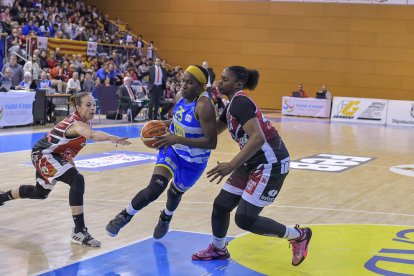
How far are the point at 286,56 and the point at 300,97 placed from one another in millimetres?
3503

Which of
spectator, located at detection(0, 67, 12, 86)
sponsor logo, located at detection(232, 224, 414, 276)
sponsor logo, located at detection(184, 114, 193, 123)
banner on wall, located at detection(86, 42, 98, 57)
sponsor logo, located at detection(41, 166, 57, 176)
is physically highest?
banner on wall, located at detection(86, 42, 98, 57)

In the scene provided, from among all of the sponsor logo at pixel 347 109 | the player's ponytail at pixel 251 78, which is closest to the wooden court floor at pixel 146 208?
the player's ponytail at pixel 251 78

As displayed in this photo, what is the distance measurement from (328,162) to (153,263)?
8.63 meters

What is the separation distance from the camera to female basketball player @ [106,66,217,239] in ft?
19.6

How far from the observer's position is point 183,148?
6391 millimetres

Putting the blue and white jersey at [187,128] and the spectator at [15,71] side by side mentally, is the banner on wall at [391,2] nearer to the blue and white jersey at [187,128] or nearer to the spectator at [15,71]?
the spectator at [15,71]

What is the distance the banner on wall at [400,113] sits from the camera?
27.5 metres

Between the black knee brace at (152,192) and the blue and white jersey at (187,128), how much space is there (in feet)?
1.05

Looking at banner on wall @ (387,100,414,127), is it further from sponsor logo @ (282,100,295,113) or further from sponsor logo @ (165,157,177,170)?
sponsor logo @ (165,157,177,170)

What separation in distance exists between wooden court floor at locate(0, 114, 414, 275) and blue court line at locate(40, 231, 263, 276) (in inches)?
7.0

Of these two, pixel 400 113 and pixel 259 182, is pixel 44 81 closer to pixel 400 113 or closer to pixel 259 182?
pixel 400 113

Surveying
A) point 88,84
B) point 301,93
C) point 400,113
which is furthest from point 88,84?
point 400,113

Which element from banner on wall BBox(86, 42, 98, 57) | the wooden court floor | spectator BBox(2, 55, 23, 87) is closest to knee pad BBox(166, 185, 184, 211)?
the wooden court floor

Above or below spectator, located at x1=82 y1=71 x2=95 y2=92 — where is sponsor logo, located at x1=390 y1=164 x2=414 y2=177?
below
